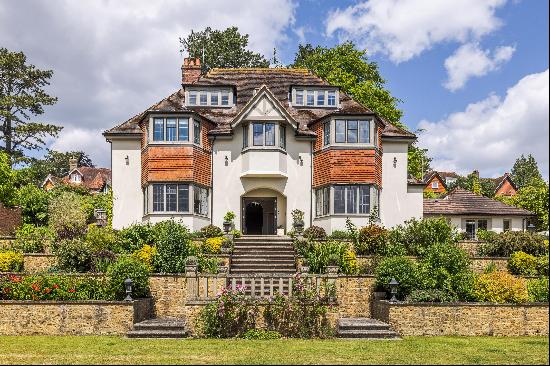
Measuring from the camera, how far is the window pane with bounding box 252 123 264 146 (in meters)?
Result: 30.4

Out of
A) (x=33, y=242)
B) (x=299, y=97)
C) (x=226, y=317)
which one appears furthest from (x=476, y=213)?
(x=33, y=242)

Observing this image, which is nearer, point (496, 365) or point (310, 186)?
point (496, 365)

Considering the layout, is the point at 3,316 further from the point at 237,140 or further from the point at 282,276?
the point at 237,140

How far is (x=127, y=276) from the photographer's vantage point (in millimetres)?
19109

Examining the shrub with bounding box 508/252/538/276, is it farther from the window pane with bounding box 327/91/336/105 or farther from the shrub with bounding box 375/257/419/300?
the window pane with bounding box 327/91/336/105

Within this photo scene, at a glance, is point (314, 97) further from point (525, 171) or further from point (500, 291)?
point (525, 171)

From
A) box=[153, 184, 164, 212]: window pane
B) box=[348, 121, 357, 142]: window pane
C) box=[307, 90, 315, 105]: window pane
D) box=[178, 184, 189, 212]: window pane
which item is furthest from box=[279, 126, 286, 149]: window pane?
box=[153, 184, 164, 212]: window pane

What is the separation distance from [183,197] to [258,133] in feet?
17.9

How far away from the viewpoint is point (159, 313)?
20938mm

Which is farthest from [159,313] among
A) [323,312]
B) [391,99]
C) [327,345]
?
[391,99]

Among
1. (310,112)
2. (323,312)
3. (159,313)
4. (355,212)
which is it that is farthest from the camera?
(310,112)

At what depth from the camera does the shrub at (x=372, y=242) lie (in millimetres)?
25062

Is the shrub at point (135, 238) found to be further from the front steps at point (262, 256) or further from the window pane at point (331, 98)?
the window pane at point (331, 98)

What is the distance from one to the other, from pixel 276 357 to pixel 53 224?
19.6 m
